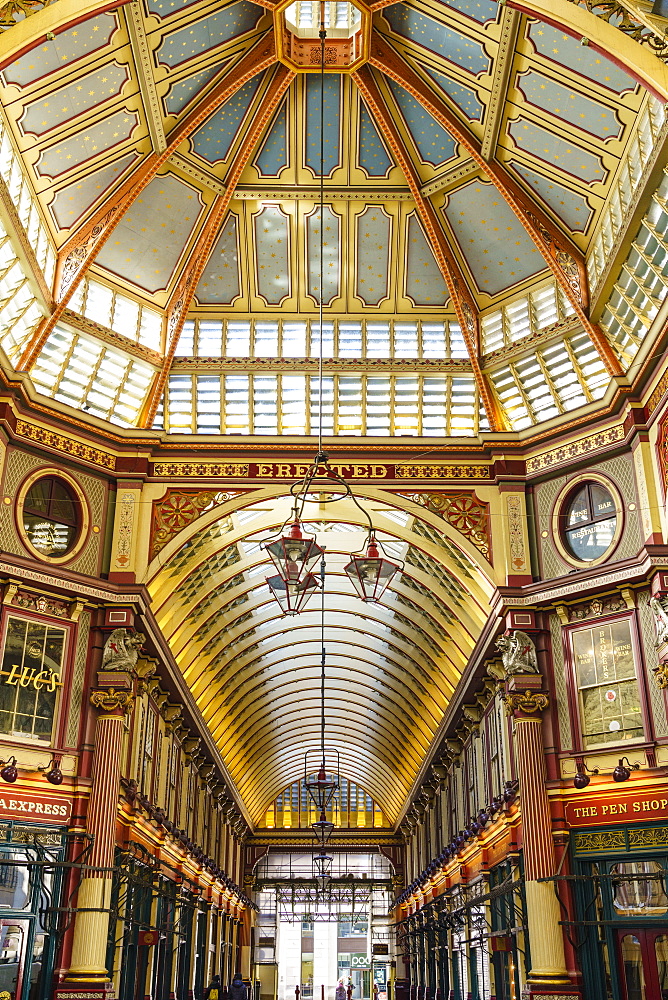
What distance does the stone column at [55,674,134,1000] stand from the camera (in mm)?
16359

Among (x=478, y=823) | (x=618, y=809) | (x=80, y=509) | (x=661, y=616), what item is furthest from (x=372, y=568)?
(x=478, y=823)

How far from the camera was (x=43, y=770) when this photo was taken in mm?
17234

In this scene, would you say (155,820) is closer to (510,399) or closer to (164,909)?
(164,909)

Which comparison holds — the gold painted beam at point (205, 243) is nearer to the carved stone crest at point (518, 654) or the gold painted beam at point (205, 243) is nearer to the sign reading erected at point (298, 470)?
the sign reading erected at point (298, 470)

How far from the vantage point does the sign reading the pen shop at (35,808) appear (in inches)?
647

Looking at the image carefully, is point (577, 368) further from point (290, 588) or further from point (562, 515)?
point (290, 588)

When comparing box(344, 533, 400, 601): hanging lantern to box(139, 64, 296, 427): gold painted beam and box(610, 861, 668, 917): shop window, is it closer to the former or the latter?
box(610, 861, 668, 917): shop window

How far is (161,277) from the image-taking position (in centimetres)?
2195

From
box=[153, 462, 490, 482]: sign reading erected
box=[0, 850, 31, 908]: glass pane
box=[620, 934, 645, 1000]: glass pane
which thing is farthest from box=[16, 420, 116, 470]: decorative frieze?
box=[620, 934, 645, 1000]: glass pane

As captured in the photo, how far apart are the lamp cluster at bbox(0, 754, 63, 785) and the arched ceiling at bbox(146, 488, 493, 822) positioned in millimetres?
3959

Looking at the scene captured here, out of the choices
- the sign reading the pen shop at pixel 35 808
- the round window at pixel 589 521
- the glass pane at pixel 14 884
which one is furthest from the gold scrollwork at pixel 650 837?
the glass pane at pixel 14 884

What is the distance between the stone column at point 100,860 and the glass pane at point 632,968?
8464 mm

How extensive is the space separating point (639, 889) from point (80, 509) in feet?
40.2

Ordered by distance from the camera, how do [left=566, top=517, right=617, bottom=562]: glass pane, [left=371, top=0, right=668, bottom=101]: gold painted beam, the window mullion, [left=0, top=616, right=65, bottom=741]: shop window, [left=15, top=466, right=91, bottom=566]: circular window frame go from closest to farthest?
[left=371, top=0, right=668, bottom=101]: gold painted beam, [left=0, top=616, right=65, bottom=741]: shop window, [left=15, top=466, right=91, bottom=566]: circular window frame, [left=566, top=517, right=617, bottom=562]: glass pane, the window mullion
